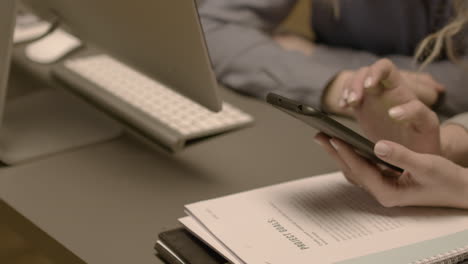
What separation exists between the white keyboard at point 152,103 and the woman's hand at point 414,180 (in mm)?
240

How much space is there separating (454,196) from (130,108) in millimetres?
446

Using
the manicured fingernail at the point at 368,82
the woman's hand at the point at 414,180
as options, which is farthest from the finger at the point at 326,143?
the manicured fingernail at the point at 368,82

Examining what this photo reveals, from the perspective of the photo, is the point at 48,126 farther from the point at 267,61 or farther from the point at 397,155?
the point at 397,155

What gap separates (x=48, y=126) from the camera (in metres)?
0.90

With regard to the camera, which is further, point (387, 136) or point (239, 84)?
point (239, 84)

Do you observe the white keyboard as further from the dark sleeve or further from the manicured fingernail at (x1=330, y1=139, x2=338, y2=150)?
the manicured fingernail at (x1=330, y1=139, x2=338, y2=150)

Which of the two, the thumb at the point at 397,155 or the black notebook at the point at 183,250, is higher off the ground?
the thumb at the point at 397,155

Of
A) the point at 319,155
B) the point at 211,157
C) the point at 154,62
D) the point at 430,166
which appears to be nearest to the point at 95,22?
the point at 154,62

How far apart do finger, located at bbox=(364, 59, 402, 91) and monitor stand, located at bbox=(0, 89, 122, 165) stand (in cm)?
35

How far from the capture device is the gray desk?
67cm

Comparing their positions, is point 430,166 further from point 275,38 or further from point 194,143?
point 275,38

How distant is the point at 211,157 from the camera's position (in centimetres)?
85

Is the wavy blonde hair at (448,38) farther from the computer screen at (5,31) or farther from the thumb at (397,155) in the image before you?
the computer screen at (5,31)

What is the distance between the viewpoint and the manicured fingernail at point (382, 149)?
0.62 meters
